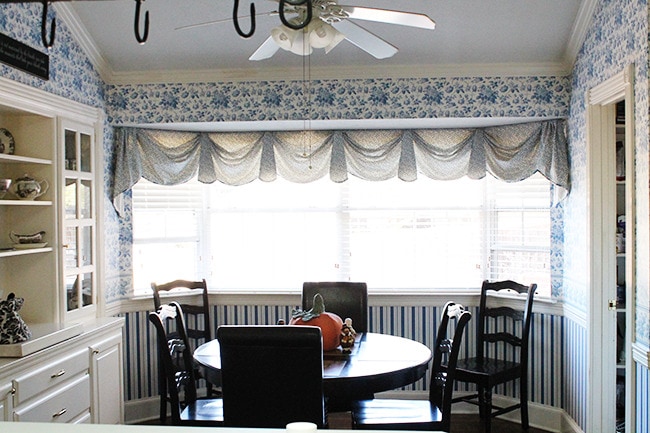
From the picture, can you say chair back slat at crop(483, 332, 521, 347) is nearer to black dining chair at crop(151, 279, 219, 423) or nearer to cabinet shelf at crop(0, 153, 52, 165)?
black dining chair at crop(151, 279, 219, 423)

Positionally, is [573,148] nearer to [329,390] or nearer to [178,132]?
[329,390]

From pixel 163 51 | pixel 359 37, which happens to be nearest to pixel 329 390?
pixel 359 37

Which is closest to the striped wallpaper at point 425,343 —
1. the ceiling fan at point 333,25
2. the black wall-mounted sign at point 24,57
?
the black wall-mounted sign at point 24,57

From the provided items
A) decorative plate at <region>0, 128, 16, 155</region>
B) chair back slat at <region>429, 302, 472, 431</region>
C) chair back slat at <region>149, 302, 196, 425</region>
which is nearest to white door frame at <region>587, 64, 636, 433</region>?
chair back slat at <region>429, 302, 472, 431</region>

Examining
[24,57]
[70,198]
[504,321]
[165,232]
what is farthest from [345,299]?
[24,57]

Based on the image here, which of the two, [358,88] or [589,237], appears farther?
[358,88]

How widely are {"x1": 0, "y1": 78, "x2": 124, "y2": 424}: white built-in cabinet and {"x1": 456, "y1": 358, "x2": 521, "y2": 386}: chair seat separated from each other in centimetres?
224

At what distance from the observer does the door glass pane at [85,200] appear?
3910 millimetres

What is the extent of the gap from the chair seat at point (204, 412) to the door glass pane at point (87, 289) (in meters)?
1.10

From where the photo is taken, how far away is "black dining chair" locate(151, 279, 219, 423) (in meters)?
4.36

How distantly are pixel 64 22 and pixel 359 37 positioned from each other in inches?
82.6

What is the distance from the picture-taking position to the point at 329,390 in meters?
2.76

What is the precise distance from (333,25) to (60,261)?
218 cm

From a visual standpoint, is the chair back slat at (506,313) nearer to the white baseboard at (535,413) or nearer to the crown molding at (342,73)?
the white baseboard at (535,413)
